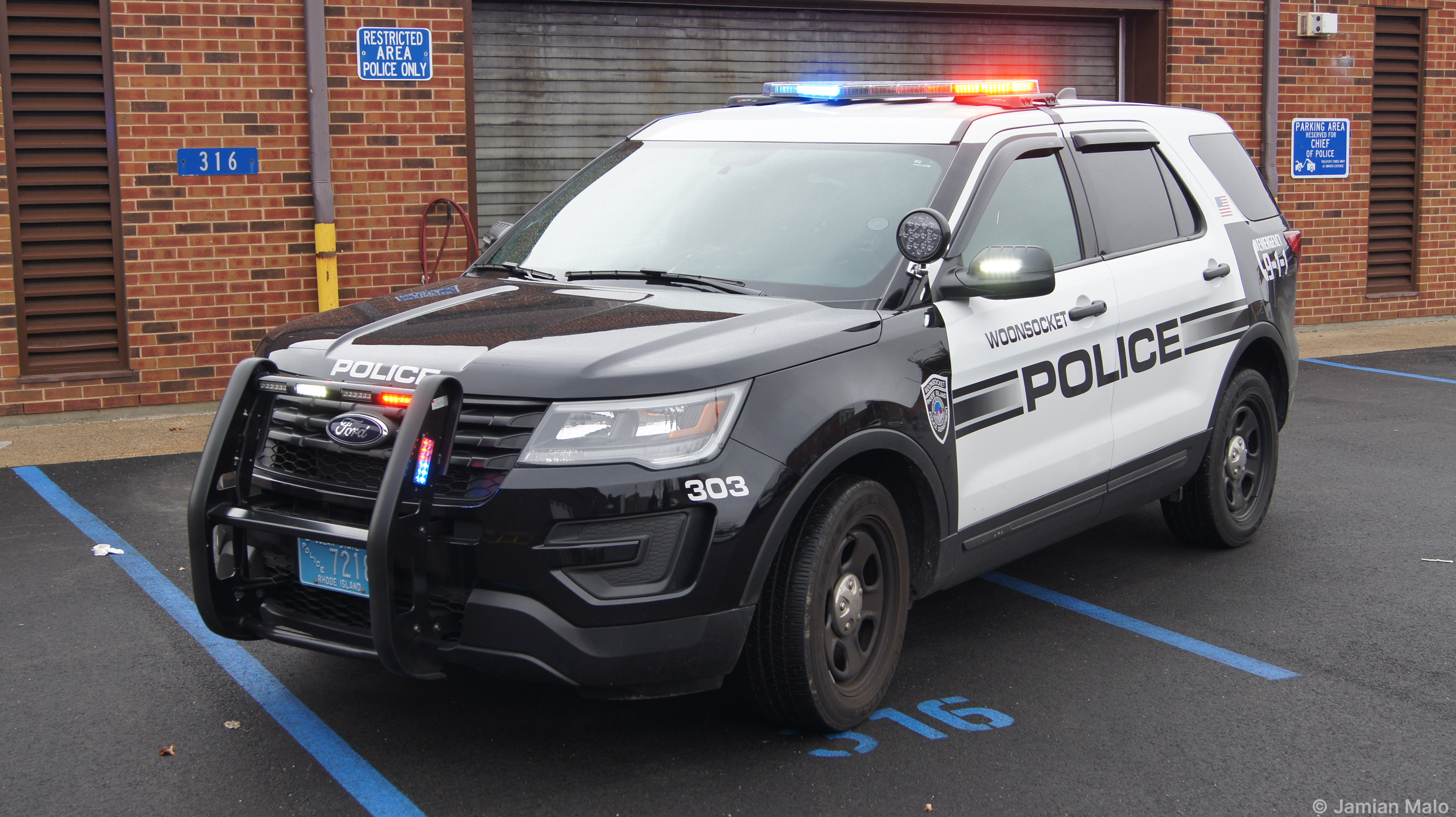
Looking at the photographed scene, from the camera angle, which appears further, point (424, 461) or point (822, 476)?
point (822, 476)

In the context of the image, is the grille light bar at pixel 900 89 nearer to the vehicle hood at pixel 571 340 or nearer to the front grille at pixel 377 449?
the vehicle hood at pixel 571 340

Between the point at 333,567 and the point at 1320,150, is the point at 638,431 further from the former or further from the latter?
the point at 1320,150

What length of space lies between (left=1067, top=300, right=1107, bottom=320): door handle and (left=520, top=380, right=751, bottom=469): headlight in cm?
172

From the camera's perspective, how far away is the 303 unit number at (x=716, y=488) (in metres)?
3.54

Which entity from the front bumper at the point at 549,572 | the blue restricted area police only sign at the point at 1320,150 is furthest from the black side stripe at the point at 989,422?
the blue restricted area police only sign at the point at 1320,150

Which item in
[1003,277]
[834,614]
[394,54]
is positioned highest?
[394,54]

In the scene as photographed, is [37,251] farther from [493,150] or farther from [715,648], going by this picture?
[715,648]

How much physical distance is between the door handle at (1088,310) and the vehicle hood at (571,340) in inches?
40.3

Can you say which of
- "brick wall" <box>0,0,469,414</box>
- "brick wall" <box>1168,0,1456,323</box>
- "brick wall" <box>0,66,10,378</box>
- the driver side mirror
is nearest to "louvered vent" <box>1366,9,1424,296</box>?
"brick wall" <box>1168,0,1456,323</box>

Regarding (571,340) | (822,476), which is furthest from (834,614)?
(571,340)

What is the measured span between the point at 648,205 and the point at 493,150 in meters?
6.20

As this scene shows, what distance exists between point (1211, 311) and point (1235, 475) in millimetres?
871

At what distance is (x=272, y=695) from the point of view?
442 centimetres

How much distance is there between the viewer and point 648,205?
16.2ft
